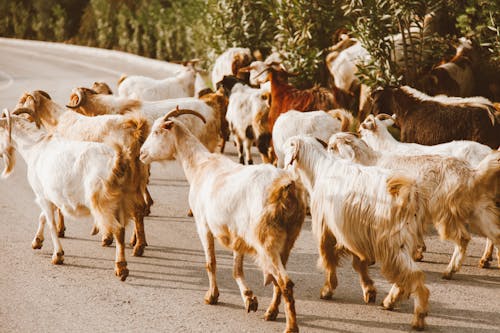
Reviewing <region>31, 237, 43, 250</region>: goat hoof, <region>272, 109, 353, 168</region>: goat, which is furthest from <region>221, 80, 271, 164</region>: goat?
<region>31, 237, 43, 250</region>: goat hoof

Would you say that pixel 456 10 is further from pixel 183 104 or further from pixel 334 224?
pixel 334 224

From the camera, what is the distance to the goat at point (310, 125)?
31.8ft

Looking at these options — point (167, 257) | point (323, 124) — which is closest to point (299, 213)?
point (167, 257)

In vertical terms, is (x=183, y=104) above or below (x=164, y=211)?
above

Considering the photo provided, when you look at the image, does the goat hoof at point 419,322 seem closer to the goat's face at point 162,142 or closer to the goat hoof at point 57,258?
the goat's face at point 162,142

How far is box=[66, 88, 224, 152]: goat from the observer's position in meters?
10.3

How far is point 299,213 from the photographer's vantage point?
630 centimetres

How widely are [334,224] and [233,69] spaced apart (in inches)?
332

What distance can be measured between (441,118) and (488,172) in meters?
2.44

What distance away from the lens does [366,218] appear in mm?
6363

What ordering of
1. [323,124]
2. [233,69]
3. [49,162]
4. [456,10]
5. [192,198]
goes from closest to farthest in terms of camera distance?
[192,198] < [49,162] < [323,124] < [456,10] < [233,69]

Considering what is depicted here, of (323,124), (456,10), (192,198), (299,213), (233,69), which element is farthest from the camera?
(233,69)

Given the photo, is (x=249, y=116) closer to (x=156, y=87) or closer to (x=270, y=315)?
(x=156, y=87)

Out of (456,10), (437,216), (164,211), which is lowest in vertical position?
(164,211)
